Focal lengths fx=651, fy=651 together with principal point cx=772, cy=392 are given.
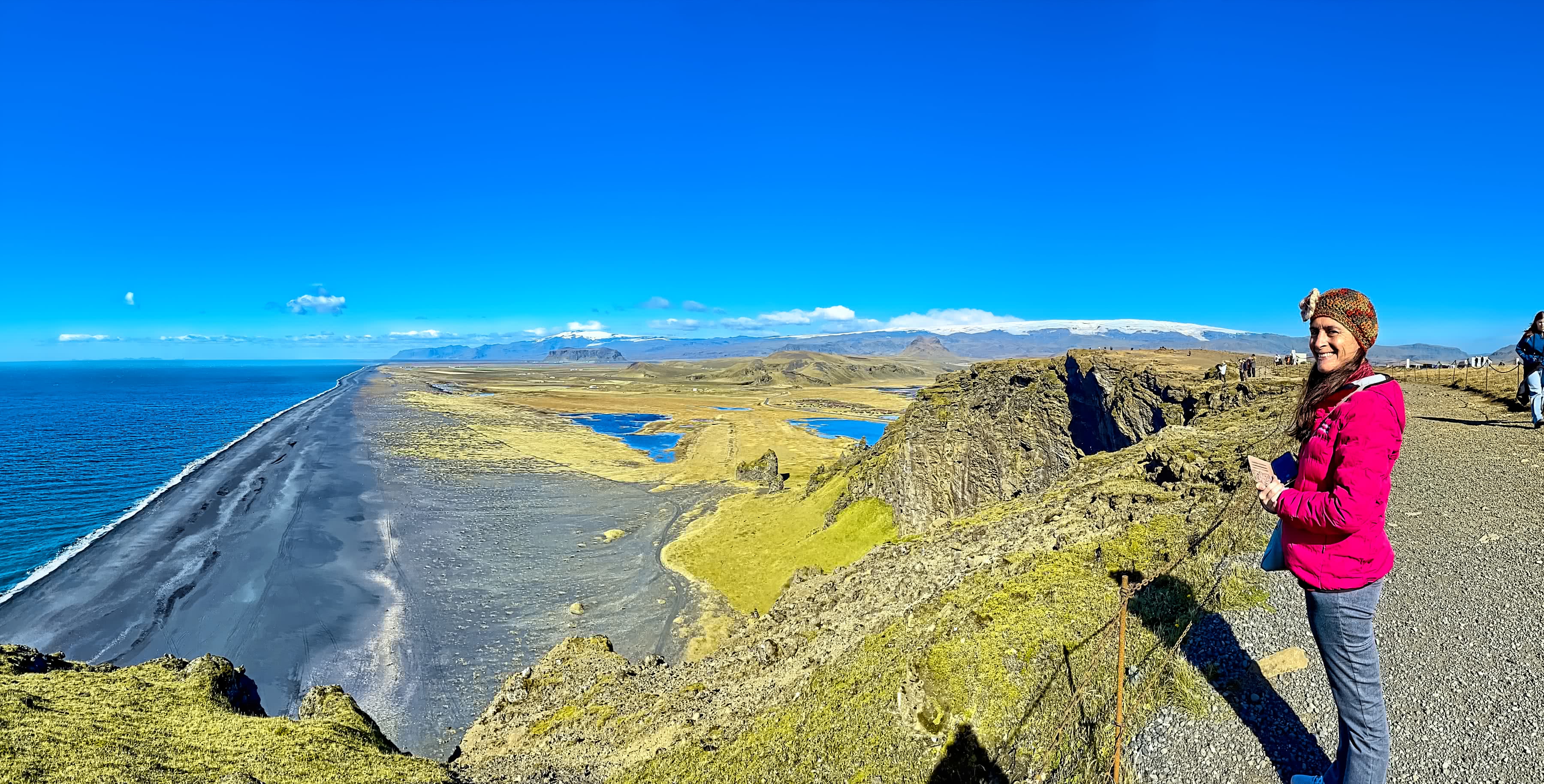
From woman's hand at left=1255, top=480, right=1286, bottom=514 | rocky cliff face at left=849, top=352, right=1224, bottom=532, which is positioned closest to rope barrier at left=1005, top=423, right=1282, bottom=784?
woman's hand at left=1255, top=480, right=1286, bottom=514

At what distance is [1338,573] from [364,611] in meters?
36.6

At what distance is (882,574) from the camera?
52.7 feet

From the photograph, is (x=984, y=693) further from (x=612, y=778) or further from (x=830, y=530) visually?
(x=830, y=530)

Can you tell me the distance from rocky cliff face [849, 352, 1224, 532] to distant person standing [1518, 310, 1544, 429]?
11516 mm

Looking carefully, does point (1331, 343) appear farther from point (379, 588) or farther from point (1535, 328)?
point (379, 588)

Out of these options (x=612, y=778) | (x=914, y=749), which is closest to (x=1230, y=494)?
(x=914, y=749)

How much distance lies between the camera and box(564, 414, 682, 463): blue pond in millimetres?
74419

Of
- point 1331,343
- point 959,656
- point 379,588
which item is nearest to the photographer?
point 1331,343

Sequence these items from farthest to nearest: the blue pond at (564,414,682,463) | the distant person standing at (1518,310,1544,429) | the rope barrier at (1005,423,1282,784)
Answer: the blue pond at (564,414,682,463) → the distant person standing at (1518,310,1544,429) → the rope barrier at (1005,423,1282,784)

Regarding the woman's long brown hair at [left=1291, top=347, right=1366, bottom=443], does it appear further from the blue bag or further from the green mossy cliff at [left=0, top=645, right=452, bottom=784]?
the green mossy cliff at [left=0, top=645, right=452, bottom=784]

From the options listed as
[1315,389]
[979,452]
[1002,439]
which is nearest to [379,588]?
[979,452]

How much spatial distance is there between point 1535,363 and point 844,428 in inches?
3479

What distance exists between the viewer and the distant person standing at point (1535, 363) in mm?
14312

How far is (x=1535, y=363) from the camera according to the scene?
14547 mm
